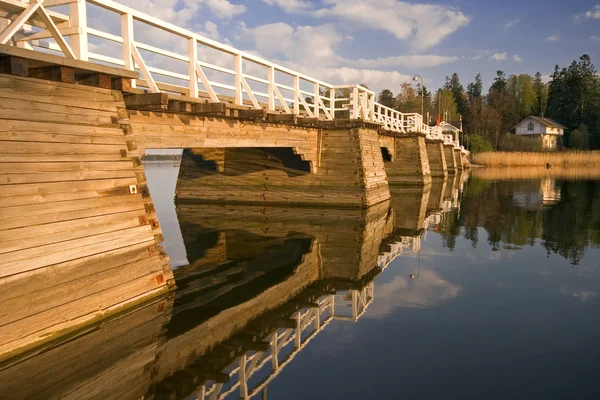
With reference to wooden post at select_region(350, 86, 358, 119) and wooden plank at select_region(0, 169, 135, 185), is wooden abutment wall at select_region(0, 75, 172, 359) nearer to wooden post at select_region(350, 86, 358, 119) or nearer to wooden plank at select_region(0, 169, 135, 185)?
wooden plank at select_region(0, 169, 135, 185)

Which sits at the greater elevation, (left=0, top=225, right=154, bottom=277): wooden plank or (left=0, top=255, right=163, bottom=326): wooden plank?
(left=0, top=225, right=154, bottom=277): wooden plank

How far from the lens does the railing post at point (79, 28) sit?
7.41 m

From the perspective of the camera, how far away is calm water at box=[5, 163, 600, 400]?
17.9 feet

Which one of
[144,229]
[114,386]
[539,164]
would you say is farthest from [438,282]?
[539,164]

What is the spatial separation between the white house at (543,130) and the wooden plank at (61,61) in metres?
81.5

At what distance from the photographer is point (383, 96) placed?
400ft

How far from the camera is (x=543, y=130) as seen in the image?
7894cm

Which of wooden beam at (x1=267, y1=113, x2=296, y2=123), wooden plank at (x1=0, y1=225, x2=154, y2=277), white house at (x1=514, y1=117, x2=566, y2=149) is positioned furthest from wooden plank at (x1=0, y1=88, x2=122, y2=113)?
white house at (x1=514, y1=117, x2=566, y2=149)

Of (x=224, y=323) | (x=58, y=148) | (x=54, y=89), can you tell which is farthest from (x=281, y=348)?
(x=54, y=89)

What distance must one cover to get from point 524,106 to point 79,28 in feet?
364

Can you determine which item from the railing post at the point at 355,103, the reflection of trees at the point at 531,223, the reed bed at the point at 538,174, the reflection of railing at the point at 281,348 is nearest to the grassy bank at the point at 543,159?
the reed bed at the point at 538,174

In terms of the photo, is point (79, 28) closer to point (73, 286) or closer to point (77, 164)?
point (77, 164)

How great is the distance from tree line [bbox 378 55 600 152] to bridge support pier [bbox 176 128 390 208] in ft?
172

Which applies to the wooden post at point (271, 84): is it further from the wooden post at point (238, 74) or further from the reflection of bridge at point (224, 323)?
the reflection of bridge at point (224, 323)
